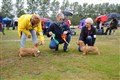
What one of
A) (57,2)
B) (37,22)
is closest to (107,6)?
(57,2)

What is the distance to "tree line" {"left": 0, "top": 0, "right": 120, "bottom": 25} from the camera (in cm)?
6594

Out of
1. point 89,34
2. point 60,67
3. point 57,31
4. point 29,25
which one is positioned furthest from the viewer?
point 89,34

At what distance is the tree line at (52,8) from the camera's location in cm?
6594

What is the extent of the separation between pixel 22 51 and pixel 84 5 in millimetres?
72310

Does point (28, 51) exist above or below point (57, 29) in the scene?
below

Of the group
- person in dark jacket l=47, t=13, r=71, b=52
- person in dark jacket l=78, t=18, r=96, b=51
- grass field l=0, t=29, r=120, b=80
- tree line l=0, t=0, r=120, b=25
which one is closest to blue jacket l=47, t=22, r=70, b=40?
person in dark jacket l=47, t=13, r=71, b=52

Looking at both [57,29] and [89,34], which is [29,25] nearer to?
[57,29]

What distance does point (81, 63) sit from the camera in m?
6.77

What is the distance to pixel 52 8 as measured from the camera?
256 ft

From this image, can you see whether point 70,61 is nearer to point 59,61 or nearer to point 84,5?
point 59,61

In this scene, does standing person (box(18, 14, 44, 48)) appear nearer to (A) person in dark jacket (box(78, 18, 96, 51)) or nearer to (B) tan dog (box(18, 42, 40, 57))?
(B) tan dog (box(18, 42, 40, 57))

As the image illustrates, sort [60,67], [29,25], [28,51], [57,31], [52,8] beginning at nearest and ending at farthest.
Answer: [60,67], [28,51], [29,25], [57,31], [52,8]

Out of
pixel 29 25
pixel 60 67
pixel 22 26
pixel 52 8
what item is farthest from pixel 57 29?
pixel 52 8

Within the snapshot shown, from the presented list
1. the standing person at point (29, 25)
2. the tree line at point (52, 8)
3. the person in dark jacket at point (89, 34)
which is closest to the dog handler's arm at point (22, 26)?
the standing person at point (29, 25)
